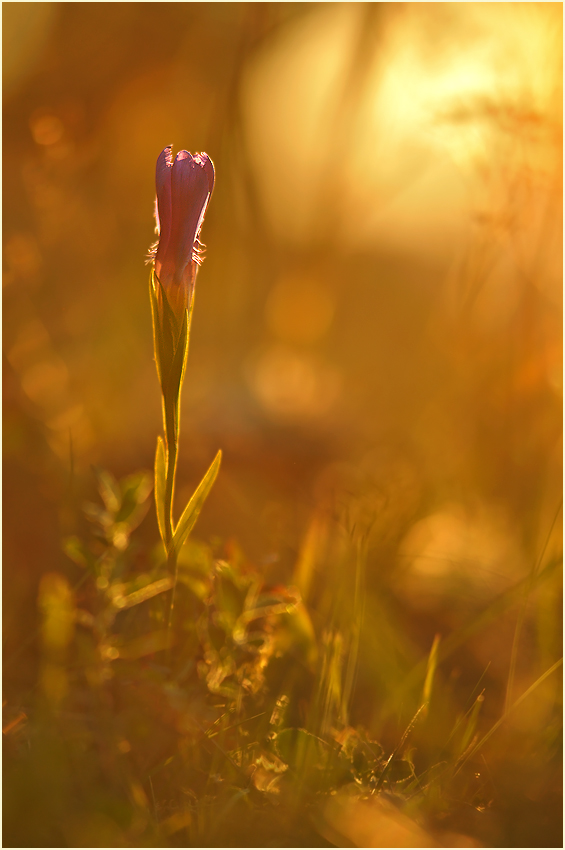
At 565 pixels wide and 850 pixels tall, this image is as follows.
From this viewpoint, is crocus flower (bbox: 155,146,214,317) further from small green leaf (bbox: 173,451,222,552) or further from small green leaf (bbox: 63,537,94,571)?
small green leaf (bbox: 63,537,94,571)

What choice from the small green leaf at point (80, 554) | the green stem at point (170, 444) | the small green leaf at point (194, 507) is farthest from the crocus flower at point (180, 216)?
the small green leaf at point (80, 554)

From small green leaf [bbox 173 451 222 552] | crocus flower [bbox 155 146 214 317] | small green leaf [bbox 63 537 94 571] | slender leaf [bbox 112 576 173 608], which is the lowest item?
slender leaf [bbox 112 576 173 608]

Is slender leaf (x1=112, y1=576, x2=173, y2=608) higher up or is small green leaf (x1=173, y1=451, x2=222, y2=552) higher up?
small green leaf (x1=173, y1=451, x2=222, y2=552)

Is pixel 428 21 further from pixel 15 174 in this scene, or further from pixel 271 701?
pixel 271 701

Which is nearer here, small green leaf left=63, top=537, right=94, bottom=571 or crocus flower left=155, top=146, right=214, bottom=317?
crocus flower left=155, top=146, right=214, bottom=317

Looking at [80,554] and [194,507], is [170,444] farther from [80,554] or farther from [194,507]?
[80,554]

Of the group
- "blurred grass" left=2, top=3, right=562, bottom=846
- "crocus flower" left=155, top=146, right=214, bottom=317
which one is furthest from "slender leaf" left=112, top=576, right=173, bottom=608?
"crocus flower" left=155, top=146, right=214, bottom=317

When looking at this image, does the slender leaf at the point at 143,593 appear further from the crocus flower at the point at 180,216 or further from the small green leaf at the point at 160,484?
the crocus flower at the point at 180,216
